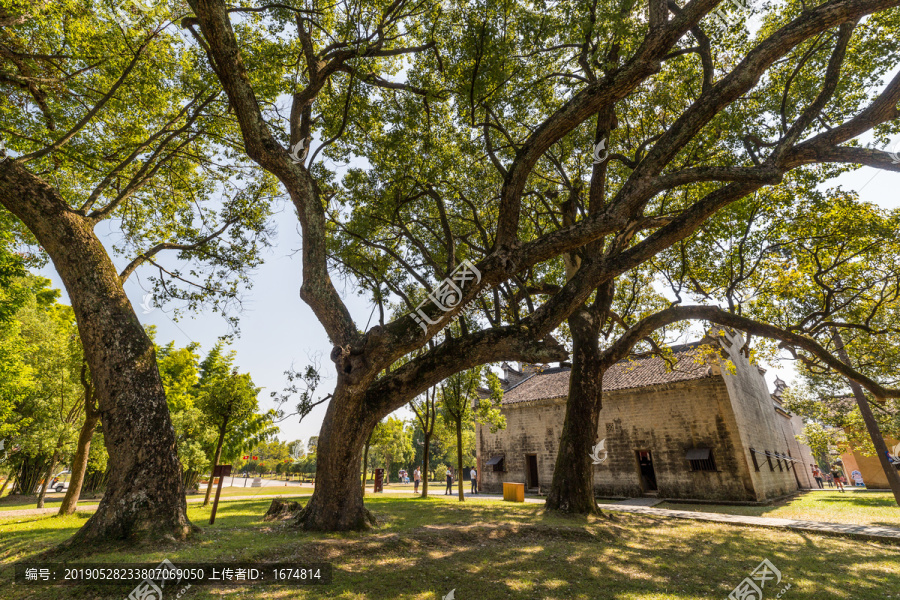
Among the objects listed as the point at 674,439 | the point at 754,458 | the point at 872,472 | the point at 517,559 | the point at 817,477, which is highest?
the point at 674,439

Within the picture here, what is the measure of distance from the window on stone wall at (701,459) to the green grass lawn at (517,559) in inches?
327

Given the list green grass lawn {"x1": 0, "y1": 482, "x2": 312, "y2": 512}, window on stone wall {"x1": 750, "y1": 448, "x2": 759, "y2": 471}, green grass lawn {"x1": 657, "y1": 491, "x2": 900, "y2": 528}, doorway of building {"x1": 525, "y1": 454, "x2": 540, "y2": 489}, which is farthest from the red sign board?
window on stone wall {"x1": 750, "y1": 448, "x2": 759, "y2": 471}

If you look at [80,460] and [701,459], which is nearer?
[80,460]

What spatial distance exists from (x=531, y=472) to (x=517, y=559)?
18.7 meters

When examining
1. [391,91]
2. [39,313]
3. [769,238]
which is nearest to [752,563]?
[769,238]

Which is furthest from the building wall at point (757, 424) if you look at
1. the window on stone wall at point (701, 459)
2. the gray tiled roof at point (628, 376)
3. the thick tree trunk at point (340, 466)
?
the thick tree trunk at point (340, 466)

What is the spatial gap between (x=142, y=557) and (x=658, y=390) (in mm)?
20090

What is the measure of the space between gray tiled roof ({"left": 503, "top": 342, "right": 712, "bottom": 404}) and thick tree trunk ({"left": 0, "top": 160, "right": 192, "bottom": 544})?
48.2 ft

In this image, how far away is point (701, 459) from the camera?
16.9 m

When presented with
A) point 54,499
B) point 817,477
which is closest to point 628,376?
point 817,477

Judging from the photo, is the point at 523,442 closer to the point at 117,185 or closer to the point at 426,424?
the point at 426,424

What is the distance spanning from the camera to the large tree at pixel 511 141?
6.38 meters

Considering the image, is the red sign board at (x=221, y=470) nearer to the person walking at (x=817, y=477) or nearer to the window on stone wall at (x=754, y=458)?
the window on stone wall at (x=754, y=458)

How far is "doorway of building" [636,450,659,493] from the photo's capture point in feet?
62.3
